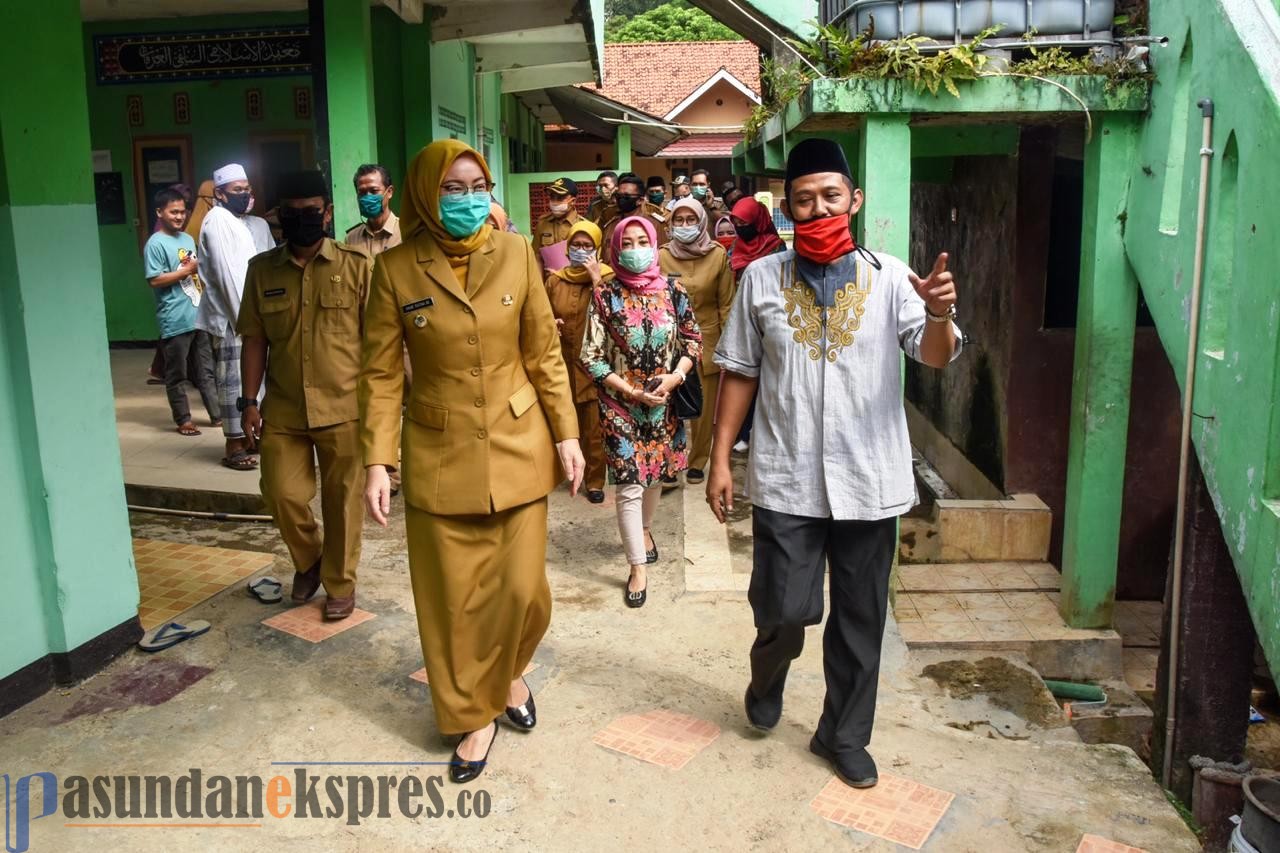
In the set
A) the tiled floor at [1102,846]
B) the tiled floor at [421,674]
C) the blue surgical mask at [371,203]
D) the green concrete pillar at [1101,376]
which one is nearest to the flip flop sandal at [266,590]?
the tiled floor at [421,674]

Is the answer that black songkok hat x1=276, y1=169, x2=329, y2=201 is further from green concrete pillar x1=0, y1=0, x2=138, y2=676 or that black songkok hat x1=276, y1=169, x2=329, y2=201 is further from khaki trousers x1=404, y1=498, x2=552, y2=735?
khaki trousers x1=404, y1=498, x2=552, y2=735

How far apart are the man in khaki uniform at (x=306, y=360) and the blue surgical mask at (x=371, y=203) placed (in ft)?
4.63

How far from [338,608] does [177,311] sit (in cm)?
382

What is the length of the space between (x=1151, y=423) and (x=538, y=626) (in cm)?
527

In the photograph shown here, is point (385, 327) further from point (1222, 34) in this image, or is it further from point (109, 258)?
point (109, 258)

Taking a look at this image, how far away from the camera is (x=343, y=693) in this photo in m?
4.27

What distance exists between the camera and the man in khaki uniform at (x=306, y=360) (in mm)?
4711

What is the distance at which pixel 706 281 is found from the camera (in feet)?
23.3

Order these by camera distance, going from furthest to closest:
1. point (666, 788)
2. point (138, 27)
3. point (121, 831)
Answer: point (138, 27) → point (666, 788) → point (121, 831)

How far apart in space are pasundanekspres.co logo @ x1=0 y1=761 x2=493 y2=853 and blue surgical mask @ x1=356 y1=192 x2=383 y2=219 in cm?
350

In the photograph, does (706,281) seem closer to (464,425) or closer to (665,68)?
(464,425)

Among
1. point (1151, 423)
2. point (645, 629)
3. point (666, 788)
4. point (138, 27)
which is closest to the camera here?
point (666, 788)

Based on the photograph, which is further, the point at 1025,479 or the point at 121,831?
the point at 1025,479

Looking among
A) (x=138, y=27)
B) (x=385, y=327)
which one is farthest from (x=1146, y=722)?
(x=138, y=27)
